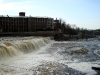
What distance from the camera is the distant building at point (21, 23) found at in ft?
263

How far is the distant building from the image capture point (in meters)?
80.3

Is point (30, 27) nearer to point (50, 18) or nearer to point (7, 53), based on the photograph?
point (50, 18)

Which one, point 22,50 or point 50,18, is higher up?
point 50,18

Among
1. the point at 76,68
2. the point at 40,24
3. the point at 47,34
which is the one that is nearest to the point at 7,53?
the point at 76,68

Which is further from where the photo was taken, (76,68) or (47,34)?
(47,34)

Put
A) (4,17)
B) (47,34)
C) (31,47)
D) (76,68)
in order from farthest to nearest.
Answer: (4,17), (47,34), (31,47), (76,68)

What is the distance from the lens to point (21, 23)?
3268 inches

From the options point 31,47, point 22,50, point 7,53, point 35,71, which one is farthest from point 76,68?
point 31,47

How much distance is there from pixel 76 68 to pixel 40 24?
73.9m

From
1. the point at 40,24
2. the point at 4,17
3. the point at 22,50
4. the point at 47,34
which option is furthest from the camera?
the point at 40,24

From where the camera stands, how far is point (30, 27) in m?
84.9

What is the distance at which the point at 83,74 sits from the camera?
14.2 meters

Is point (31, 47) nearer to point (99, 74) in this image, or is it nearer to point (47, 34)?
point (99, 74)

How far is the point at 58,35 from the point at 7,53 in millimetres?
50362
